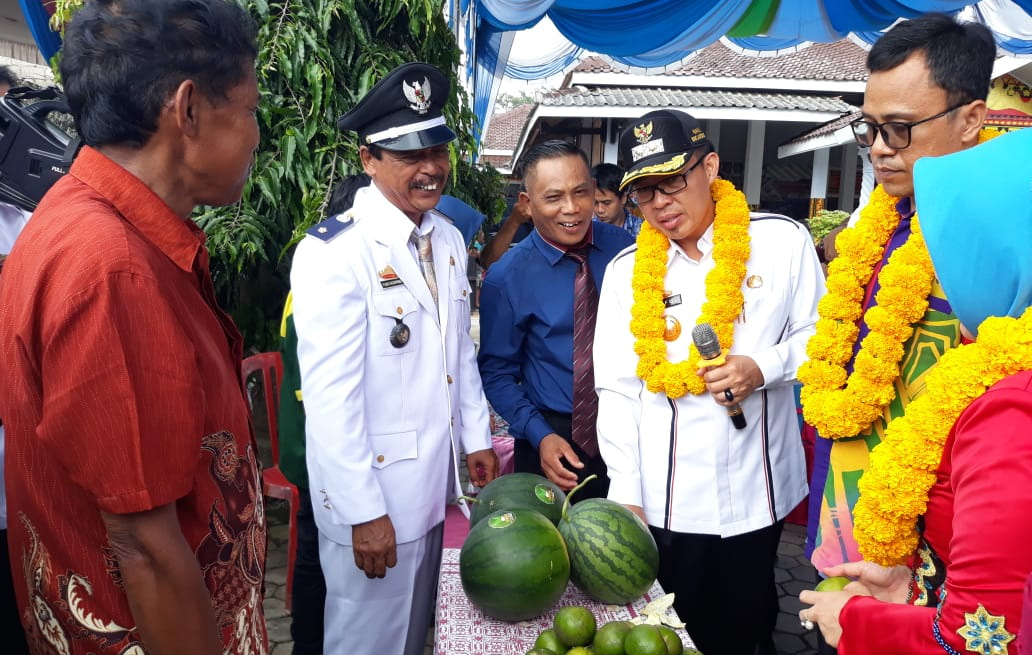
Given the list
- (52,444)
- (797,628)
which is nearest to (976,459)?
(52,444)

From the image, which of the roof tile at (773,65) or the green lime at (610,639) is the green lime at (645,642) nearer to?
the green lime at (610,639)

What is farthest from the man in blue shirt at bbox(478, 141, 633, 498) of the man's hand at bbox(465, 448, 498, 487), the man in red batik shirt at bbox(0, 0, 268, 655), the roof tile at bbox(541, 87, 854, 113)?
the roof tile at bbox(541, 87, 854, 113)

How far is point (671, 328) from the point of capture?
256 centimetres

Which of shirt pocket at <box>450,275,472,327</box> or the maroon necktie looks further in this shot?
the maroon necktie

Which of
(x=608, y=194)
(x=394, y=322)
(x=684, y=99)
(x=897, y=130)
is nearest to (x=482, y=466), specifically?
(x=394, y=322)

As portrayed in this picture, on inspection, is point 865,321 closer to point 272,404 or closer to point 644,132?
point 644,132

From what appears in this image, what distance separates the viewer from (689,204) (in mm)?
2537

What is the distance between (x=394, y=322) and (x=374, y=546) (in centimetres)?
75

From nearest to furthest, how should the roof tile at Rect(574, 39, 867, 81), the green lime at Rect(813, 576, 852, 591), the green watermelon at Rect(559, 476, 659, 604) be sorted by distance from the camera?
the green lime at Rect(813, 576, 852, 591)
the green watermelon at Rect(559, 476, 659, 604)
the roof tile at Rect(574, 39, 867, 81)

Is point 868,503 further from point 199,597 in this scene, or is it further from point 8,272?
point 8,272

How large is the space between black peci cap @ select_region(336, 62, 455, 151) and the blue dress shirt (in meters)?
0.71

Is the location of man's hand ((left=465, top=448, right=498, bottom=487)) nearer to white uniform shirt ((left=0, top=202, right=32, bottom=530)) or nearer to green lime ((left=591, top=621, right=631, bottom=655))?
green lime ((left=591, top=621, right=631, bottom=655))

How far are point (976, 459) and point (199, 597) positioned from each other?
129 centimetres

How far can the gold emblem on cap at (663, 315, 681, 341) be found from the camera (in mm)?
2537
